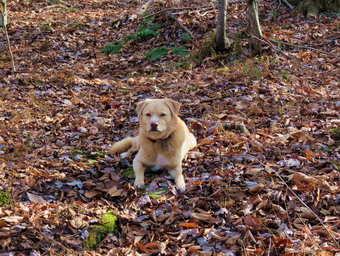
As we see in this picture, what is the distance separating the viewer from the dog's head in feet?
19.2

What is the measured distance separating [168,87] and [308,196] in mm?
5166

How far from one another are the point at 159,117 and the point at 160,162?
2.56 feet

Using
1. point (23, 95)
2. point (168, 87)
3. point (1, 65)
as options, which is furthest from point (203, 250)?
Result: point (1, 65)

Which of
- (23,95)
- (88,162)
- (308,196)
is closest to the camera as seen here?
(308,196)

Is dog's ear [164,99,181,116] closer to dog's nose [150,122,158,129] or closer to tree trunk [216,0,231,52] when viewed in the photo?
dog's nose [150,122,158,129]

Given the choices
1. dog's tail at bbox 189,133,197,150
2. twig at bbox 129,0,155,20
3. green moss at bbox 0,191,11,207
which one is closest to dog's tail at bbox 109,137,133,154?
dog's tail at bbox 189,133,197,150

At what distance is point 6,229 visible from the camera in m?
4.32

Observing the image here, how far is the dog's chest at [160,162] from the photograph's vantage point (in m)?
6.05

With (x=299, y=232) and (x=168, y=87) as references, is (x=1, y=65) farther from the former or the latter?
(x=299, y=232)

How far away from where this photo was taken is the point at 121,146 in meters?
6.74

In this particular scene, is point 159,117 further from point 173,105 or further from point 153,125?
point 173,105

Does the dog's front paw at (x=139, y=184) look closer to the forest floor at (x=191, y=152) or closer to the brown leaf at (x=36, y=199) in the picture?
the forest floor at (x=191, y=152)

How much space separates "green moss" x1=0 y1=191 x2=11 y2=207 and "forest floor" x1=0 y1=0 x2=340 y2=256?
0.04 ft

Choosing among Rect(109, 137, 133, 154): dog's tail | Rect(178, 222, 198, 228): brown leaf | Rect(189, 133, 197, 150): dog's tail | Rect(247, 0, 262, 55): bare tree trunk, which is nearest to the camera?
Rect(178, 222, 198, 228): brown leaf
